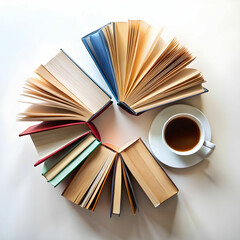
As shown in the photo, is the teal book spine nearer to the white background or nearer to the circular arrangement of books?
the circular arrangement of books

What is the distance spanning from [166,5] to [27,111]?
64 centimetres

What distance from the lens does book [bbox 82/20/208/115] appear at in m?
0.76

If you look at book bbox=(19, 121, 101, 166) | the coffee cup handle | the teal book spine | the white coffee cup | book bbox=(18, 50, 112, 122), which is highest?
book bbox=(18, 50, 112, 122)

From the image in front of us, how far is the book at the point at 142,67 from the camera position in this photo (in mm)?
757

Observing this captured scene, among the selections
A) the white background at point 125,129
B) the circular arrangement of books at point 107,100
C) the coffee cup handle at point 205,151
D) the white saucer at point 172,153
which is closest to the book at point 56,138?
the circular arrangement of books at point 107,100

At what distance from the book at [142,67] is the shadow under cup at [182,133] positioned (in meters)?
0.08

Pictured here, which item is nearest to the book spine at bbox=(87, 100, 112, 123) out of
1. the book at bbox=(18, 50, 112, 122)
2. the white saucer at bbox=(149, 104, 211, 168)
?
the book at bbox=(18, 50, 112, 122)

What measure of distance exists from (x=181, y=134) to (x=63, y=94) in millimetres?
425

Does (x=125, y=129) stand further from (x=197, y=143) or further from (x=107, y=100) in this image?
(x=197, y=143)

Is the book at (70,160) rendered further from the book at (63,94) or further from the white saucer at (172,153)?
the white saucer at (172,153)

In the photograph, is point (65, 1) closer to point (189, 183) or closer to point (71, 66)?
point (71, 66)

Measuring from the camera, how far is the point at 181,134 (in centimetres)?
80

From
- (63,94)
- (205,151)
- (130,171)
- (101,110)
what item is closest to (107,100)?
(101,110)

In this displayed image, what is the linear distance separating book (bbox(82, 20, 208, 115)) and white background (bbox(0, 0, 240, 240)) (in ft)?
0.32
